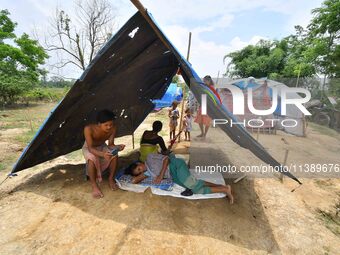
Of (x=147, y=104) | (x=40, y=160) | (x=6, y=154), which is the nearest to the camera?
(x=40, y=160)

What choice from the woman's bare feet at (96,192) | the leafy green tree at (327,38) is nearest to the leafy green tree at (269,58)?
the leafy green tree at (327,38)

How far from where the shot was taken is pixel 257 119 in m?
7.18

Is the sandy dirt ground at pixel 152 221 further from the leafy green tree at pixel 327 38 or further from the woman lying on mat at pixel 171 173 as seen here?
the leafy green tree at pixel 327 38

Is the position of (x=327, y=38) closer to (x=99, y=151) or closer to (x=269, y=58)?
(x=269, y=58)

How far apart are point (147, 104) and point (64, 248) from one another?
3572mm

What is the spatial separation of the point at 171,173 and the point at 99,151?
99cm

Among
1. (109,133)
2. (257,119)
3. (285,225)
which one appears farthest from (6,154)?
(257,119)

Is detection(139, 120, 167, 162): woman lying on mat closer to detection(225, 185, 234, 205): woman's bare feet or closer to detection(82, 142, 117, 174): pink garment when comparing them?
detection(82, 142, 117, 174): pink garment

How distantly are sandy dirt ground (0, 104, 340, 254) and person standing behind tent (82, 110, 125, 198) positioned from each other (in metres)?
0.14

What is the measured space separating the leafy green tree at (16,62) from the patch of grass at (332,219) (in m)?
15.3

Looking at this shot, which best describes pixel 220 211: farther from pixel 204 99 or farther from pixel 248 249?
pixel 204 99

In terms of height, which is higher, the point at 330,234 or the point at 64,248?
the point at 64,248

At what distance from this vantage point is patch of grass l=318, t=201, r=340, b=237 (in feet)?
8.24

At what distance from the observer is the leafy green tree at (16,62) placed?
12984mm
